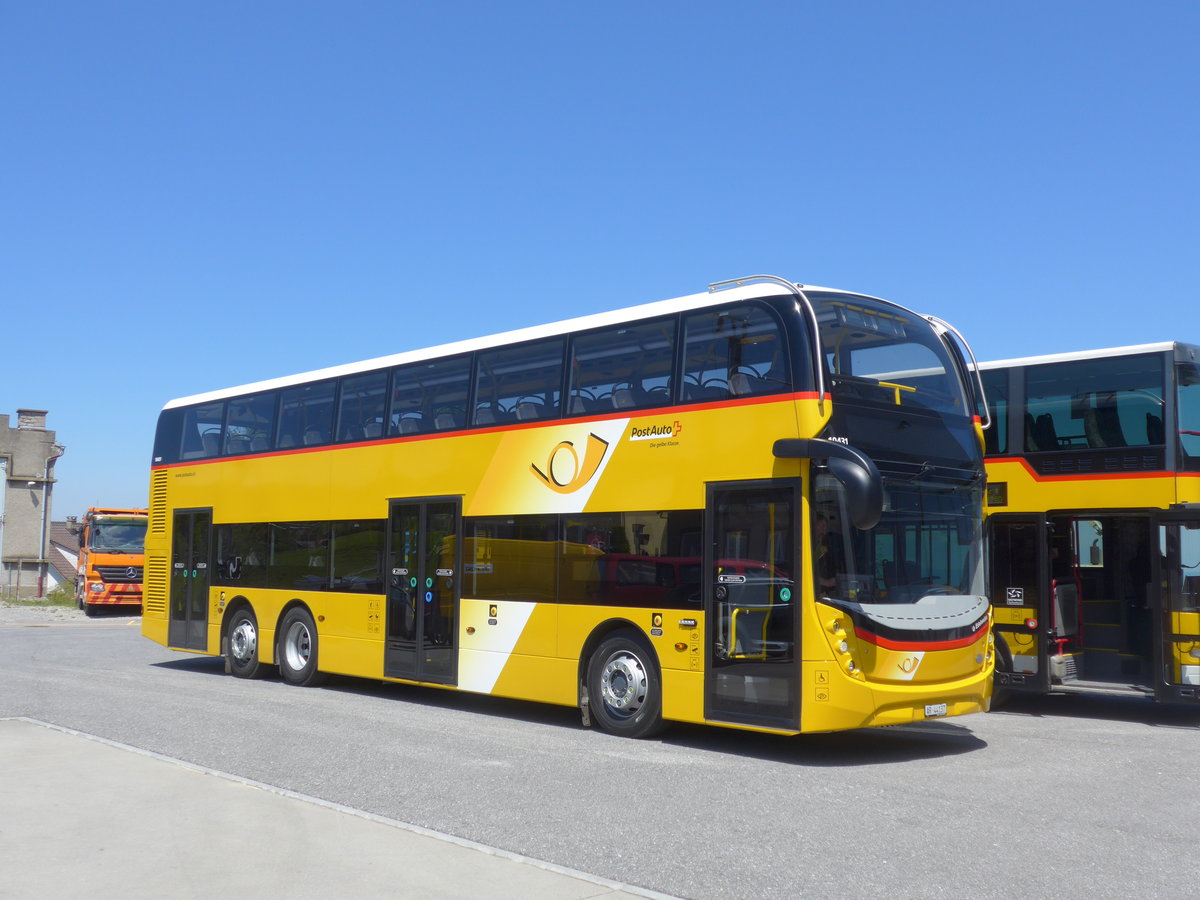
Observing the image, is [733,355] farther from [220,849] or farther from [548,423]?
[220,849]

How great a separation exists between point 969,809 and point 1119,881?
188 centimetres

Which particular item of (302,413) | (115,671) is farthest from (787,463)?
(115,671)

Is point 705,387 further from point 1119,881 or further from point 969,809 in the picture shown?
point 1119,881

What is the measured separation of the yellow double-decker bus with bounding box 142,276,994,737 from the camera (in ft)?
33.4

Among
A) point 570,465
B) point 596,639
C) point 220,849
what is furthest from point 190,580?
point 220,849

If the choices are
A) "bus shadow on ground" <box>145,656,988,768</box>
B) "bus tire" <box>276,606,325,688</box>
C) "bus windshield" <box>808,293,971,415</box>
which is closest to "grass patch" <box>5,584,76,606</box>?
"bus tire" <box>276,606,325,688</box>

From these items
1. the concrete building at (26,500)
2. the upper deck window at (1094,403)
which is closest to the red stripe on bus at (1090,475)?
the upper deck window at (1094,403)

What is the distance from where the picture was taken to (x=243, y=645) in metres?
17.8

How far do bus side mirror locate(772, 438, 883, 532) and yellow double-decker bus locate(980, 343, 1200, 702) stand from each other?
4.43m

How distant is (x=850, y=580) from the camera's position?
33.2 feet

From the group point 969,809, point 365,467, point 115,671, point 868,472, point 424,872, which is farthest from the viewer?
point 115,671

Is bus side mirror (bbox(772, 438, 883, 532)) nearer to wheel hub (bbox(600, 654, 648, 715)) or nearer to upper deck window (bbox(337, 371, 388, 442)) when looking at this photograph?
wheel hub (bbox(600, 654, 648, 715))

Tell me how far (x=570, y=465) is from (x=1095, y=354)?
597 cm

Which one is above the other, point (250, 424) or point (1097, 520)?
point (250, 424)
